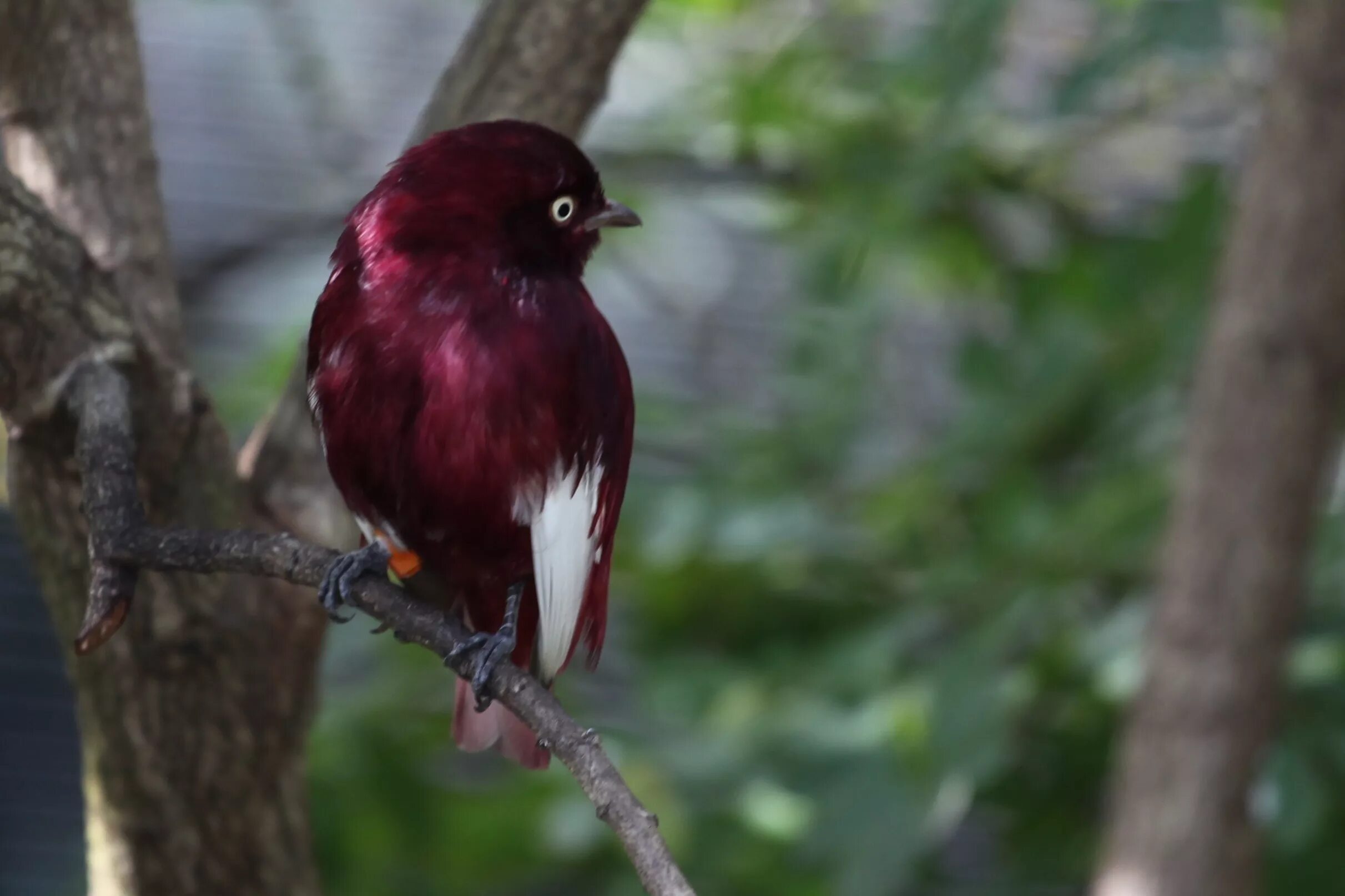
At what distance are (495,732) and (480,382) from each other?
0.47 meters

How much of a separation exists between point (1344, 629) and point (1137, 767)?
0.42 m

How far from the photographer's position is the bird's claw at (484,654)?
4.46 feet

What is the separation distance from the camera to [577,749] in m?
1.12

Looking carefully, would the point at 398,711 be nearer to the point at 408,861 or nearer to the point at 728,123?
the point at 408,861

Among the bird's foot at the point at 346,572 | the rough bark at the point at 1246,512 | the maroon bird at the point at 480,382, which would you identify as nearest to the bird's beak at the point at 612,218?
the maroon bird at the point at 480,382

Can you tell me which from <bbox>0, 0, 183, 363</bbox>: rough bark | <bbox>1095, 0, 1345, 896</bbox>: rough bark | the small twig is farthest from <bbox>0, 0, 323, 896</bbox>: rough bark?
<bbox>1095, 0, 1345, 896</bbox>: rough bark

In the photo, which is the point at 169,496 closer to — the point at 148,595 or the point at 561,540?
the point at 148,595

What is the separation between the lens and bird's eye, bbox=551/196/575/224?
1.49 m

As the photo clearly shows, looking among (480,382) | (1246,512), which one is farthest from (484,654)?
(1246,512)

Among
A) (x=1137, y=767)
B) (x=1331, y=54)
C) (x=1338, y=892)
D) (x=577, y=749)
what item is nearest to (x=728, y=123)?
(x=1331, y=54)

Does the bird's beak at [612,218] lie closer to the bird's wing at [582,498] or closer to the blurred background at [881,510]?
the bird's wing at [582,498]

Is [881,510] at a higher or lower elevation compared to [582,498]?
lower

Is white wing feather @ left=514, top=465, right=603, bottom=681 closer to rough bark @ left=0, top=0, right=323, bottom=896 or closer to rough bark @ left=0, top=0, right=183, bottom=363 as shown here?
rough bark @ left=0, top=0, right=323, bottom=896

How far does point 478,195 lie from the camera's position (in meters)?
1.43
